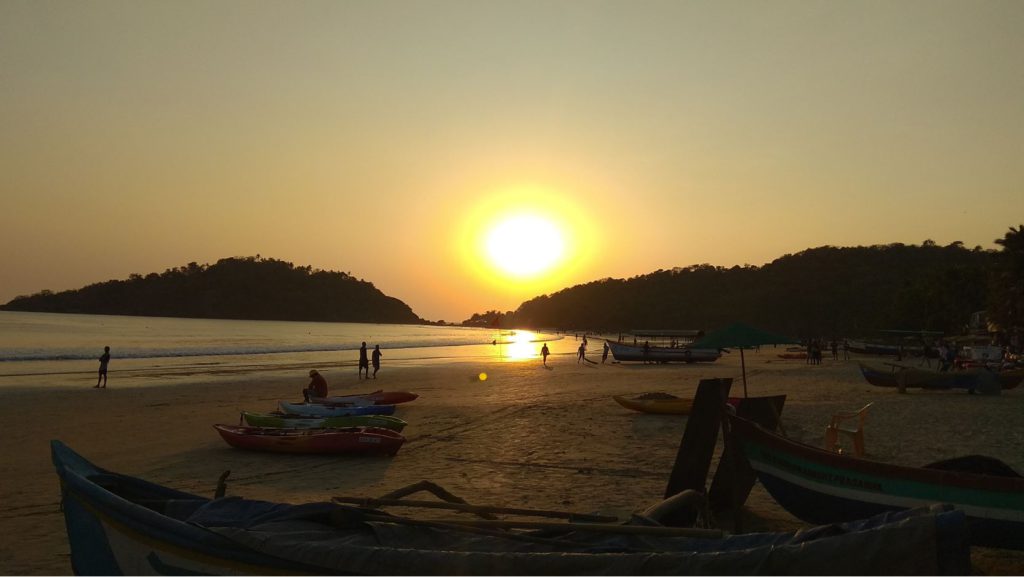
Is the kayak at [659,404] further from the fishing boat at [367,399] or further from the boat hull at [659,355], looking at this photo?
the boat hull at [659,355]

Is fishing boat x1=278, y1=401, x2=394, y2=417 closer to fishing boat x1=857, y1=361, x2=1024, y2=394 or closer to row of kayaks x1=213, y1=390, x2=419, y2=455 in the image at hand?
row of kayaks x1=213, y1=390, x2=419, y2=455

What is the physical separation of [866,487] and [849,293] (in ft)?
444

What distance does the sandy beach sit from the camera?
952 cm

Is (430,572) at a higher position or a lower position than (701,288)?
lower

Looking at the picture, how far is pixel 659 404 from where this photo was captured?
17.9 m

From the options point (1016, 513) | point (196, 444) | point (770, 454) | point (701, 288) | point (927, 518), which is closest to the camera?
point (927, 518)

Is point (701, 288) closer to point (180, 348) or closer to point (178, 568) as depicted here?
point (180, 348)

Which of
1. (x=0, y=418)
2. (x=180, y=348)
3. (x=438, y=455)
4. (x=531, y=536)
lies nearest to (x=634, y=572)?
(x=531, y=536)

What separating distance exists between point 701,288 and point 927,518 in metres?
186

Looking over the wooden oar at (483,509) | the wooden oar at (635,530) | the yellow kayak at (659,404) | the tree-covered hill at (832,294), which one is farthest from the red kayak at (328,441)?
the tree-covered hill at (832,294)

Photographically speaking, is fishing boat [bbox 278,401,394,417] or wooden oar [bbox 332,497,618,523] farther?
fishing boat [bbox 278,401,394,417]

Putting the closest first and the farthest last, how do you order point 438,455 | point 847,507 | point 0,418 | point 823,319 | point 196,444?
1. point 847,507
2. point 438,455
3. point 196,444
4. point 0,418
5. point 823,319

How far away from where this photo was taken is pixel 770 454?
776 centimetres

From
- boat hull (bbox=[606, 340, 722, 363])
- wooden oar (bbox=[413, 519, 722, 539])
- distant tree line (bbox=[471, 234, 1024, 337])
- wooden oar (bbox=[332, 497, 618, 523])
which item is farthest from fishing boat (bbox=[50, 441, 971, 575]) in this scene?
distant tree line (bbox=[471, 234, 1024, 337])
